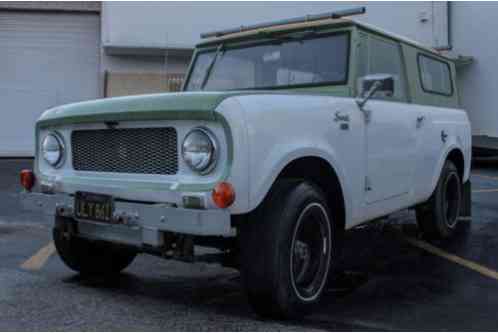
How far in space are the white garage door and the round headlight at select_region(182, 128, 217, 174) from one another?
46.2ft

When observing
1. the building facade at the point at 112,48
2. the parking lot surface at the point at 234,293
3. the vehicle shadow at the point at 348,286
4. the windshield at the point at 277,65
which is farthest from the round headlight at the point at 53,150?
the building facade at the point at 112,48

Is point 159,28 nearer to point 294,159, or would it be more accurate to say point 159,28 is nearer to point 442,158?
point 442,158

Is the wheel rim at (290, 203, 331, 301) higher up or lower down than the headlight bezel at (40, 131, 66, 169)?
lower down

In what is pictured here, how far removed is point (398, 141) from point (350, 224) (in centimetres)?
102

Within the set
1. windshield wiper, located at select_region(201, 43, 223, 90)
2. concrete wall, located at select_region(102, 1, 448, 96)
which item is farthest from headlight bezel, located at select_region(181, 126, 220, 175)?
concrete wall, located at select_region(102, 1, 448, 96)

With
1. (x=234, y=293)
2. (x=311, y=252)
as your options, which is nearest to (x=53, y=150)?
(x=234, y=293)

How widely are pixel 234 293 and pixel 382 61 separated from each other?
235cm

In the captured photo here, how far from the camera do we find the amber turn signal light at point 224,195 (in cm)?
341

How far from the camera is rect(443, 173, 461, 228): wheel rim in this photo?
6.61m

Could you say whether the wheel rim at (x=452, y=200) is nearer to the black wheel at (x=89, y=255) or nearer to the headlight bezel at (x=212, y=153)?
the black wheel at (x=89, y=255)

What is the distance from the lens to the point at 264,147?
3.55 metres

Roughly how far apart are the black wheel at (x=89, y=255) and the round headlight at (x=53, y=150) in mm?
485

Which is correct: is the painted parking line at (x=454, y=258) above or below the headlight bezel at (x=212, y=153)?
below

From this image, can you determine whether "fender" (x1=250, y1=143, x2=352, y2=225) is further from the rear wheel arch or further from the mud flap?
the mud flap
